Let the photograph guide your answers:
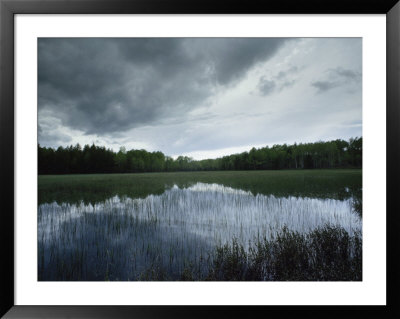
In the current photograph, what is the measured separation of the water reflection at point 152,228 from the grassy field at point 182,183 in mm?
186

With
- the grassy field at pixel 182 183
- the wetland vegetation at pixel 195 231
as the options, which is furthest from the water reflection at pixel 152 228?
the grassy field at pixel 182 183

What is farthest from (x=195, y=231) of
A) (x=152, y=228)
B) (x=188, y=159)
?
(x=188, y=159)

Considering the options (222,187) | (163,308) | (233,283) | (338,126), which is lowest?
(163,308)

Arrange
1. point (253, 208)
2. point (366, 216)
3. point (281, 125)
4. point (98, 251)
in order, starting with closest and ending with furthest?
point (366, 216) < point (98, 251) < point (281, 125) < point (253, 208)

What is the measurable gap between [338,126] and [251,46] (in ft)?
5.64

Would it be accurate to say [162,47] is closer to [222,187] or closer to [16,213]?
[16,213]

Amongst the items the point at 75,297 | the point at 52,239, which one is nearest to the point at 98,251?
the point at 52,239

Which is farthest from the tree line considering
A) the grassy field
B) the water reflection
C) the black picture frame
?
the black picture frame

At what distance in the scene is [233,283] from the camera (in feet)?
5.20

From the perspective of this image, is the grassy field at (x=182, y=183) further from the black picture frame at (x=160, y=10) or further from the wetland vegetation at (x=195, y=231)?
the black picture frame at (x=160, y=10)

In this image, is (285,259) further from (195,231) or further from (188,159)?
(188,159)

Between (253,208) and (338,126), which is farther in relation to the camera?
(253,208)

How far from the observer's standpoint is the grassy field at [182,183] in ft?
9.37

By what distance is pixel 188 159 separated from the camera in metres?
3.00
